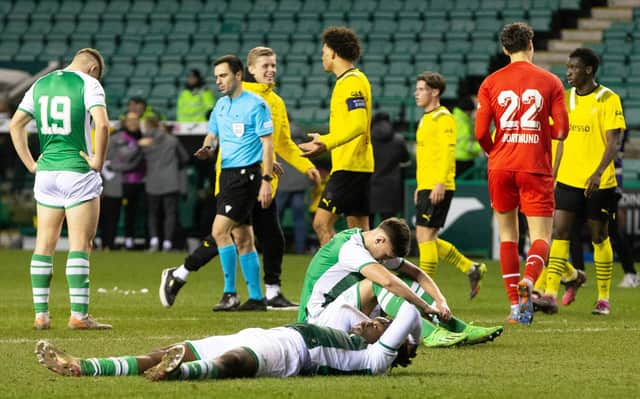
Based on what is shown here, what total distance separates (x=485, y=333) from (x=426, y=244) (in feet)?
12.5

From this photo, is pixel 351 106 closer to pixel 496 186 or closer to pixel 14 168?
pixel 496 186

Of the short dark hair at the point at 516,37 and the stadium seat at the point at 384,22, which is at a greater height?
the stadium seat at the point at 384,22

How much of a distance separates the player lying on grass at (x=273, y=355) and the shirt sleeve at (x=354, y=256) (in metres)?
0.38

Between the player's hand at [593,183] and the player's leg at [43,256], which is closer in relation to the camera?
the player's leg at [43,256]

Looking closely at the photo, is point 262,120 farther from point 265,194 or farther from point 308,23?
point 308,23

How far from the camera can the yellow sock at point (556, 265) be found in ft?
34.2

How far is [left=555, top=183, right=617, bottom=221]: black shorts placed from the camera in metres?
10.6

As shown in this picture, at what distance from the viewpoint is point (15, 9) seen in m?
29.3

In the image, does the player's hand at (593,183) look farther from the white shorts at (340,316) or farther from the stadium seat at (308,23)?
the stadium seat at (308,23)

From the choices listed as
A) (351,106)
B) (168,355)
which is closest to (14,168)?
(351,106)

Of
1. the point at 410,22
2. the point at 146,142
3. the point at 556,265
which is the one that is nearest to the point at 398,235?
the point at 556,265

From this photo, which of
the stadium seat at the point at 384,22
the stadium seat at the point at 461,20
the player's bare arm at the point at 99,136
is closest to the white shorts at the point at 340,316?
the player's bare arm at the point at 99,136

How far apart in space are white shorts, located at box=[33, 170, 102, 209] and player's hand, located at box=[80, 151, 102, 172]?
108 millimetres

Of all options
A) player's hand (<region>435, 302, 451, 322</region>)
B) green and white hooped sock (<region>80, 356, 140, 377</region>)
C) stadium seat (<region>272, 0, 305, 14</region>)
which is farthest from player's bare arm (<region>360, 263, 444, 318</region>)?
stadium seat (<region>272, 0, 305, 14</region>)
